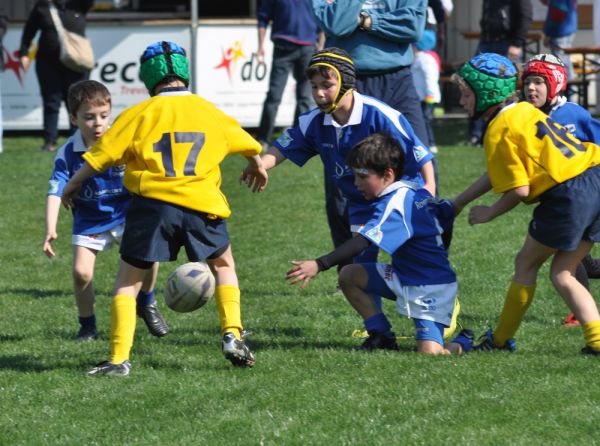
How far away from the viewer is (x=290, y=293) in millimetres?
8148

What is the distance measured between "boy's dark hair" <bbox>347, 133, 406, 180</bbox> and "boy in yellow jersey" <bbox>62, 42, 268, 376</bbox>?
539mm

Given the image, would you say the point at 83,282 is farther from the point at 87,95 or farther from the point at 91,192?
the point at 87,95

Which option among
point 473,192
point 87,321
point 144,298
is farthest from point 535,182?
point 87,321

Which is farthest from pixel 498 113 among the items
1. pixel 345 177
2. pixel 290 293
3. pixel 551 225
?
pixel 290 293

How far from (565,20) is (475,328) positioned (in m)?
9.63

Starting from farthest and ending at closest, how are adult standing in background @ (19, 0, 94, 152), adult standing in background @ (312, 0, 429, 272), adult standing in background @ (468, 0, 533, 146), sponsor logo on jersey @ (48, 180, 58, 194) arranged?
adult standing in background @ (19, 0, 94, 152)
adult standing in background @ (468, 0, 533, 146)
adult standing in background @ (312, 0, 429, 272)
sponsor logo on jersey @ (48, 180, 58, 194)

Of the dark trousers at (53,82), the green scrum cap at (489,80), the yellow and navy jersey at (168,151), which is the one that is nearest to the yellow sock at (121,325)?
the yellow and navy jersey at (168,151)

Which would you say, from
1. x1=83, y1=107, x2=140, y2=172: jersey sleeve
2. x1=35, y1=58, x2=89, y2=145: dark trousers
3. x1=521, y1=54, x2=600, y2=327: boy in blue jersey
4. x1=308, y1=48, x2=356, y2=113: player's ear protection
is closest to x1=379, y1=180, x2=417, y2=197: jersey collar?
x1=308, y1=48, x2=356, y2=113: player's ear protection

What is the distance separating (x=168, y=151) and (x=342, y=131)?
1.17 metres

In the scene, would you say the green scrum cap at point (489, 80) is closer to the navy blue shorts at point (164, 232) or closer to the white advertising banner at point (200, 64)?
the navy blue shorts at point (164, 232)

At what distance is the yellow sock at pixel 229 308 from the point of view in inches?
232

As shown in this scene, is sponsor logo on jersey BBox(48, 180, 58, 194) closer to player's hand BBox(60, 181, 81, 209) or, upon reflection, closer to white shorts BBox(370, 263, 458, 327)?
player's hand BBox(60, 181, 81, 209)

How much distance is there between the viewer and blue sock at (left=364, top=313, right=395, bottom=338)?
6317 millimetres

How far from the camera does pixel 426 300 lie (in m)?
6.17
